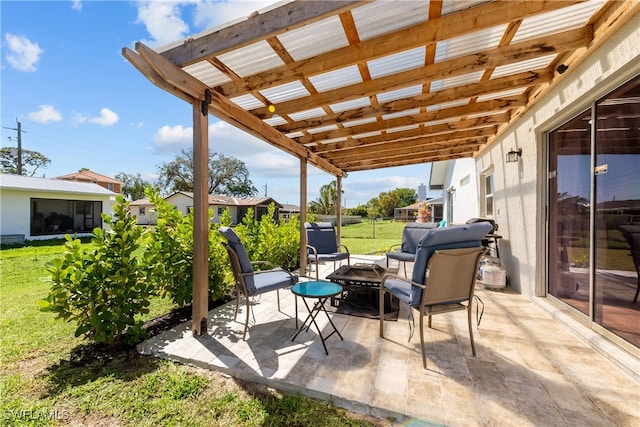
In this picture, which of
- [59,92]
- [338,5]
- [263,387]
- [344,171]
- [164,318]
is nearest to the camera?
[338,5]

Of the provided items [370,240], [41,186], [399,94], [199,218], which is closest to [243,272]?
[199,218]

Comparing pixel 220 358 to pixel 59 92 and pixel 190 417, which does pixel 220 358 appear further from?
pixel 59 92

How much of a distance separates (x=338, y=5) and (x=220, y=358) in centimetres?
304

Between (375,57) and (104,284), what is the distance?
3.33 metres

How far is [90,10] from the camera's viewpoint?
3.40 metres

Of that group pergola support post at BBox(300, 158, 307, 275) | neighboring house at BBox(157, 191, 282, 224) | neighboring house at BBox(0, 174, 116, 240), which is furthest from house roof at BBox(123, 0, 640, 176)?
neighboring house at BBox(157, 191, 282, 224)

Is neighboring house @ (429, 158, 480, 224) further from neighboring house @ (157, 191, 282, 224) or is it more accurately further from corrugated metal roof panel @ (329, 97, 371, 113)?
neighboring house @ (157, 191, 282, 224)

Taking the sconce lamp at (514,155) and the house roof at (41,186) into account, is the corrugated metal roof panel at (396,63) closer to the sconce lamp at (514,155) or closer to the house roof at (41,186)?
the sconce lamp at (514,155)

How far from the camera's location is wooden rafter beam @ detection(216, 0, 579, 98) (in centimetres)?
205

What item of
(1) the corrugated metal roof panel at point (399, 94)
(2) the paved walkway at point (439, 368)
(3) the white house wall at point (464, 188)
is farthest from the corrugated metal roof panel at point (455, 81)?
(3) the white house wall at point (464, 188)

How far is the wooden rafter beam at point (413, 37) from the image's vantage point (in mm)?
2053

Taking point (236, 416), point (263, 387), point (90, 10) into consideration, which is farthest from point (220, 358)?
point (90, 10)

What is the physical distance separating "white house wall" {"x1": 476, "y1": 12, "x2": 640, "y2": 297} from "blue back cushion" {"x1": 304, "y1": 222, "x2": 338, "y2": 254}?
128 inches

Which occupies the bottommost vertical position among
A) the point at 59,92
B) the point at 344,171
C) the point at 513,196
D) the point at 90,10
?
the point at 513,196
